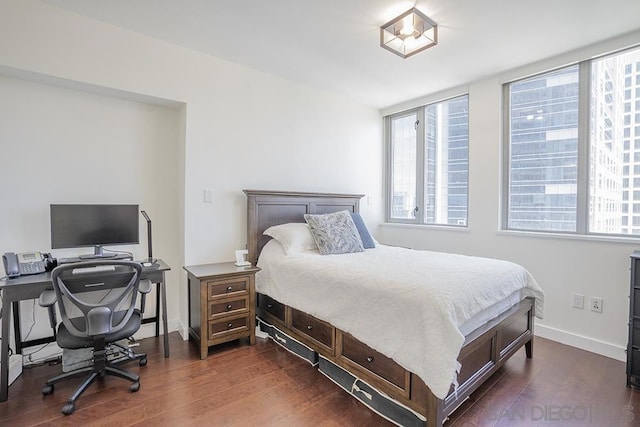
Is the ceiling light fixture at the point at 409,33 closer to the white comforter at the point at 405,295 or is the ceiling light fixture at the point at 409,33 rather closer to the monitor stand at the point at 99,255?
the white comforter at the point at 405,295

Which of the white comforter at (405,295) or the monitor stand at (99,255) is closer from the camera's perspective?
the white comforter at (405,295)

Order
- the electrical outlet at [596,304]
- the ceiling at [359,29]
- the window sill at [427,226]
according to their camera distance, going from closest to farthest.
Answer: the ceiling at [359,29] → the electrical outlet at [596,304] → the window sill at [427,226]

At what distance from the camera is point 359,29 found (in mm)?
2428

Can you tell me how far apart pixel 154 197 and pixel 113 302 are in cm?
128

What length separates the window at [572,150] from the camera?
259 cm

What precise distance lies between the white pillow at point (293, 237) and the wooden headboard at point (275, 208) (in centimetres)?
→ 14

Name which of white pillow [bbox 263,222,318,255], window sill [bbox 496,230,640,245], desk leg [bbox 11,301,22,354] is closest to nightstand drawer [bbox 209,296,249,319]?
white pillow [bbox 263,222,318,255]

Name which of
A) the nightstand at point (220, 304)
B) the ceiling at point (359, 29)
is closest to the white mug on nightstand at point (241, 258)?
the nightstand at point (220, 304)

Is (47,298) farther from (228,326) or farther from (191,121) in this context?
(191,121)

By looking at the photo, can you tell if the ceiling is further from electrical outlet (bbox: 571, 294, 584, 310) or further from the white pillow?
electrical outlet (bbox: 571, 294, 584, 310)

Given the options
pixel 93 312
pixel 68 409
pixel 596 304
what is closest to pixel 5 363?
pixel 68 409

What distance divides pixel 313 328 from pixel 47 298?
1.73m

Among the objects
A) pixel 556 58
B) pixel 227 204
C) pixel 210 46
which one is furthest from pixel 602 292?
pixel 210 46

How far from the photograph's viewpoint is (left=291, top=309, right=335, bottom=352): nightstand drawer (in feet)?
7.13
